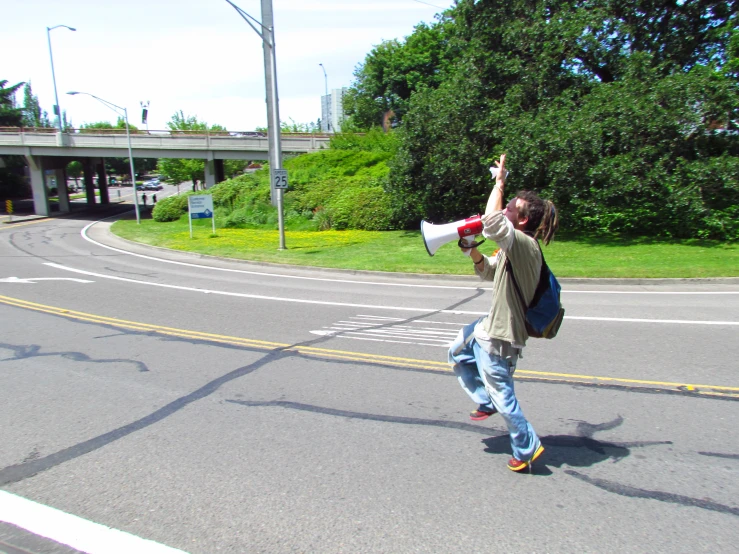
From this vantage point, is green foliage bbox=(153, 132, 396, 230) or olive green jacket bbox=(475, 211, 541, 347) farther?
green foliage bbox=(153, 132, 396, 230)

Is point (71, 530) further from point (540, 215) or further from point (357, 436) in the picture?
point (540, 215)

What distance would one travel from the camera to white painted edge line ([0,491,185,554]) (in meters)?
3.15

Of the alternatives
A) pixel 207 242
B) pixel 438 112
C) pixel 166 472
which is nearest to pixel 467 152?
pixel 438 112

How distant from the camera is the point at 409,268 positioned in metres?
14.7

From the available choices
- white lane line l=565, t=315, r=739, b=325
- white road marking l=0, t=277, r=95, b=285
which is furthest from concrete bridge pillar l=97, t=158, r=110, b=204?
white lane line l=565, t=315, r=739, b=325

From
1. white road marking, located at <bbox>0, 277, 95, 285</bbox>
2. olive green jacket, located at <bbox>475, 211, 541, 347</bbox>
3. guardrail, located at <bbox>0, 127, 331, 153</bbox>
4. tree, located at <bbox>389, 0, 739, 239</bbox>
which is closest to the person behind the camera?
olive green jacket, located at <bbox>475, 211, 541, 347</bbox>

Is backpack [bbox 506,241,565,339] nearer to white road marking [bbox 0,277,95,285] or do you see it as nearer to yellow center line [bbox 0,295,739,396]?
yellow center line [bbox 0,295,739,396]

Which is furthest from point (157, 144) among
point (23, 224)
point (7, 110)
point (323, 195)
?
point (7, 110)

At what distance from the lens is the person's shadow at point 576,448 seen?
4066 mm

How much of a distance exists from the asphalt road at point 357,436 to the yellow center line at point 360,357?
4 cm

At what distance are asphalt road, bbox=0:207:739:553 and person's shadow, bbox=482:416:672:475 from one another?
0.02 metres

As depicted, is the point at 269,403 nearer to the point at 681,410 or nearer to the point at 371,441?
the point at 371,441

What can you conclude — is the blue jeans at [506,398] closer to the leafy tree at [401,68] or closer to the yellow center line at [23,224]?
the yellow center line at [23,224]

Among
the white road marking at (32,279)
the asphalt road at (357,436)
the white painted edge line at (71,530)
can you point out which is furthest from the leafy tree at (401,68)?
the white painted edge line at (71,530)
